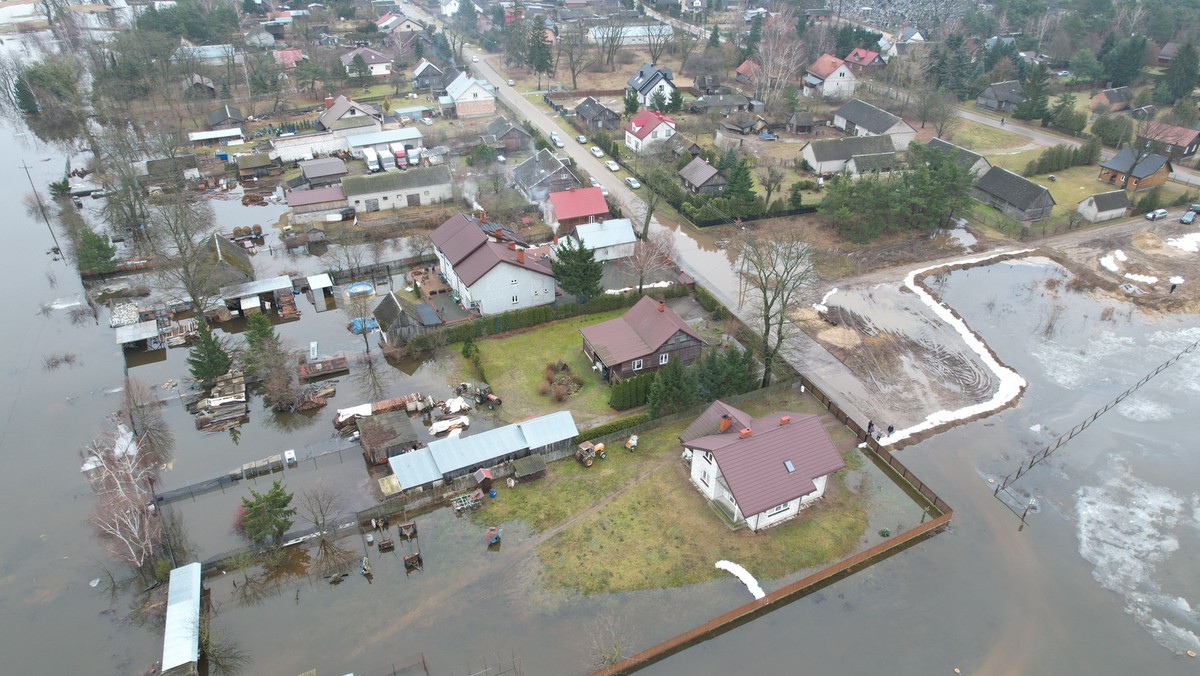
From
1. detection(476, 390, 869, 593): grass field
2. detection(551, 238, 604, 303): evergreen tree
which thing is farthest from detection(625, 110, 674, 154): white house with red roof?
detection(476, 390, 869, 593): grass field

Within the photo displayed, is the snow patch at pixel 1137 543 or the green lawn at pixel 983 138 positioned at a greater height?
the green lawn at pixel 983 138

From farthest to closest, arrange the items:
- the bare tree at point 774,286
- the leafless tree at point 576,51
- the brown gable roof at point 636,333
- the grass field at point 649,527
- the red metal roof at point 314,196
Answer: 1. the leafless tree at point 576,51
2. the red metal roof at point 314,196
3. the brown gable roof at point 636,333
4. the bare tree at point 774,286
5. the grass field at point 649,527

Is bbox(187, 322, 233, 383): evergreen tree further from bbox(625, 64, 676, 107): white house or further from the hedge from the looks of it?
bbox(625, 64, 676, 107): white house

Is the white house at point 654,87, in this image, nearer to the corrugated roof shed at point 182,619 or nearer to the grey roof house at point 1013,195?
the grey roof house at point 1013,195

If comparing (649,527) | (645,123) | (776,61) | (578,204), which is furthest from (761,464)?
(776,61)

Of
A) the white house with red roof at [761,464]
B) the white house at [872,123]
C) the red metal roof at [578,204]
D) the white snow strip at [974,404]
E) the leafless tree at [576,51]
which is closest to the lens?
the white house with red roof at [761,464]

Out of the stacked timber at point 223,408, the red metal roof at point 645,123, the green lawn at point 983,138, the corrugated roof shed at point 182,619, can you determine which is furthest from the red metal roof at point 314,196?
the green lawn at point 983,138

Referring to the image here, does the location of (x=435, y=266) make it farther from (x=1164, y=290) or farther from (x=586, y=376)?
(x=1164, y=290)

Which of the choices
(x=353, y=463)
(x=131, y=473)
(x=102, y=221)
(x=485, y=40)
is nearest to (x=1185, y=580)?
(x=353, y=463)
